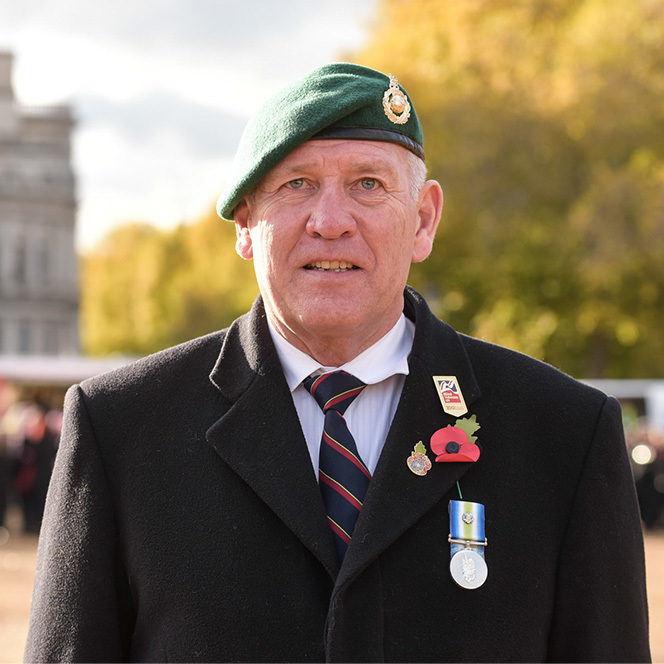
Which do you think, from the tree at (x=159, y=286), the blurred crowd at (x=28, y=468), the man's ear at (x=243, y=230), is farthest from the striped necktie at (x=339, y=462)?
the tree at (x=159, y=286)

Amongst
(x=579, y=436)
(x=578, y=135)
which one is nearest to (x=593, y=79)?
(x=578, y=135)

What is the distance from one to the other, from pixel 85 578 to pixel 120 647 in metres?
0.18

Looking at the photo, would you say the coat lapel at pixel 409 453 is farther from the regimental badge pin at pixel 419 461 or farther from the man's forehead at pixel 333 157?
the man's forehead at pixel 333 157

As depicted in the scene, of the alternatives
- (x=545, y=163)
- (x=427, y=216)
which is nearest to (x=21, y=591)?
(x=427, y=216)

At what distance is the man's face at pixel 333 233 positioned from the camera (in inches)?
105

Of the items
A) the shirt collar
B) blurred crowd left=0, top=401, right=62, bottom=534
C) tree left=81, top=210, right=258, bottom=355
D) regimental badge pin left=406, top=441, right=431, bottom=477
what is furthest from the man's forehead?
tree left=81, top=210, right=258, bottom=355

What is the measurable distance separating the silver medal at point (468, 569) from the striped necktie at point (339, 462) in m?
0.24

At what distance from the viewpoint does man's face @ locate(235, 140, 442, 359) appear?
268cm

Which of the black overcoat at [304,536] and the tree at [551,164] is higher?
the tree at [551,164]

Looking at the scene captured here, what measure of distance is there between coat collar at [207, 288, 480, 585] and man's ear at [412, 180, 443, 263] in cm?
19

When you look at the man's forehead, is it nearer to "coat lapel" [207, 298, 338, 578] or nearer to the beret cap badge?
the beret cap badge

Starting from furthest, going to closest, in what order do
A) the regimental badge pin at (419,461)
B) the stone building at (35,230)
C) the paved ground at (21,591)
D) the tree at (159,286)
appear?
the stone building at (35,230), the tree at (159,286), the paved ground at (21,591), the regimental badge pin at (419,461)

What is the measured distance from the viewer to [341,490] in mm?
2719

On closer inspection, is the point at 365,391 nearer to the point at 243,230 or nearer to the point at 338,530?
the point at 338,530
